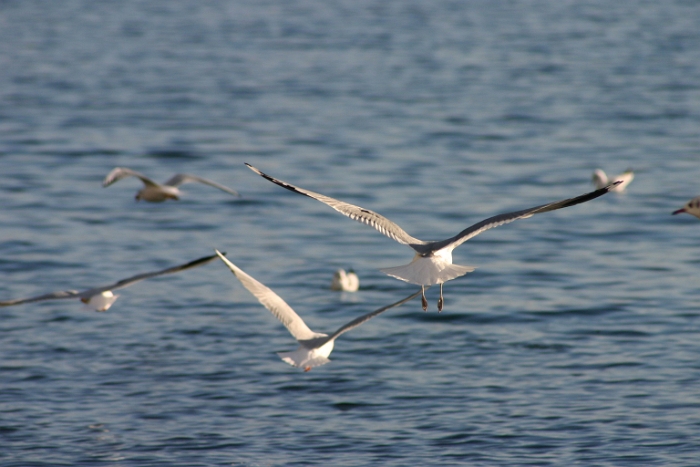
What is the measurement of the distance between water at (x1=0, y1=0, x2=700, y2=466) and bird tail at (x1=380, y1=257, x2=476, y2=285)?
6.29ft

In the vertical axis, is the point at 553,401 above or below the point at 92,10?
below

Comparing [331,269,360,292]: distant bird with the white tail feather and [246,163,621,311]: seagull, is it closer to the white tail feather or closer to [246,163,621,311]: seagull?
[246,163,621,311]: seagull

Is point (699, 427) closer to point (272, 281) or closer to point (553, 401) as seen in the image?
point (553, 401)

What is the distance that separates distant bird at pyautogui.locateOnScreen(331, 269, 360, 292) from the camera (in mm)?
13117

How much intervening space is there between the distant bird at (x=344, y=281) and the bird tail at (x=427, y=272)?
5.20 m

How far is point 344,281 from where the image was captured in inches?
517

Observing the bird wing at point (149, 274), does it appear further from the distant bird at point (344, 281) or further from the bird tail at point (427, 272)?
the distant bird at point (344, 281)

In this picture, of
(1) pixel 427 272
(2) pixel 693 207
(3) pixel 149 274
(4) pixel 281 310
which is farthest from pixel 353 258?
(1) pixel 427 272

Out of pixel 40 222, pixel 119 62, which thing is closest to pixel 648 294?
pixel 40 222

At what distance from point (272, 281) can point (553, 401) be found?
4.59 m

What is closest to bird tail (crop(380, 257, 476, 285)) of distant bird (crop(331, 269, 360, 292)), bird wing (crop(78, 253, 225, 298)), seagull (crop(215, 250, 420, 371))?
seagull (crop(215, 250, 420, 371))

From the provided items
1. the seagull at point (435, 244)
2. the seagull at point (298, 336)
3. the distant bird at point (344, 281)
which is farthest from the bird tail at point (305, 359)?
the distant bird at point (344, 281)

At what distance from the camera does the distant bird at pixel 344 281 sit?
43.0ft

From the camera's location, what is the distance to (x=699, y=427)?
948 centimetres
